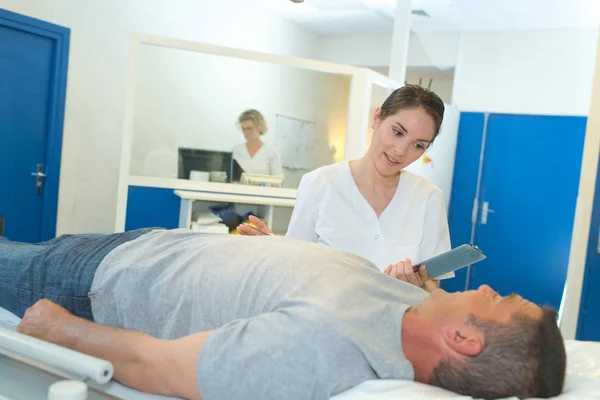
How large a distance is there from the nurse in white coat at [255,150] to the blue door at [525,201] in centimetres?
264

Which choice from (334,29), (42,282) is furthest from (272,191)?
(334,29)

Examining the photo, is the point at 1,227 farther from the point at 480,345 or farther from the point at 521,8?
the point at 521,8

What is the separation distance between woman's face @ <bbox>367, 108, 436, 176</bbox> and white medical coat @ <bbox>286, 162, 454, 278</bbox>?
0.15m

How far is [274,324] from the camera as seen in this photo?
39.9 inches

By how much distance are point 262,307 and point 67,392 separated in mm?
398

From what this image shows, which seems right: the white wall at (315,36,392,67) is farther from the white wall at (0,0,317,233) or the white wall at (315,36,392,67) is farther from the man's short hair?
the man's short hair

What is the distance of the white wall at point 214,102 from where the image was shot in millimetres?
3553

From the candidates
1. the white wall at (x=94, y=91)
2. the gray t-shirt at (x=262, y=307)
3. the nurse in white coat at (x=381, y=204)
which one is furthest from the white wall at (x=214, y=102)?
the gray t-shirt at (x=262, y=307)

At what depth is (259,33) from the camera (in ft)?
18.2

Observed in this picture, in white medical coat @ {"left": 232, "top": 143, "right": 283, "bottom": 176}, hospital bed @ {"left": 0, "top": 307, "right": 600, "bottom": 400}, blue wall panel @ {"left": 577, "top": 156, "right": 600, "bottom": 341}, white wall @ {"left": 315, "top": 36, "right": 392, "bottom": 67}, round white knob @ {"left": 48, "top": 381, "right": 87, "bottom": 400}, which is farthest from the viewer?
white wall @ {"left": 315, "top": 36, "right": 392, "bottom": 67}

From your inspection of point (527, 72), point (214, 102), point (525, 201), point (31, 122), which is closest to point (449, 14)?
point (527, 72)

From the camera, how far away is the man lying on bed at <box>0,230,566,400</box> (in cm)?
99

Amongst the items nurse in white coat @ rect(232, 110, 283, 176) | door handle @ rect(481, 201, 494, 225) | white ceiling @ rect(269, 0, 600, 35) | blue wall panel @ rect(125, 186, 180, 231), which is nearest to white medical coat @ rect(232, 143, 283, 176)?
nurse in white coat @ rect(232, 110, 283, 176)

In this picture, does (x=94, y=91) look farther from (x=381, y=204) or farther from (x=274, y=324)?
(x=274, y=324)
